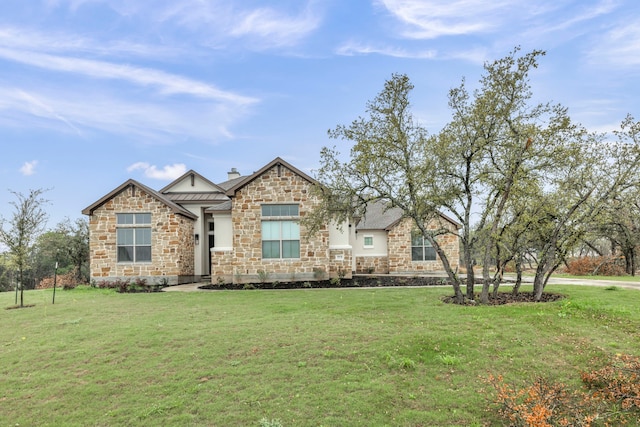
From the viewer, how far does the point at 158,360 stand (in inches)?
310

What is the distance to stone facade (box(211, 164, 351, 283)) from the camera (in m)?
20.5

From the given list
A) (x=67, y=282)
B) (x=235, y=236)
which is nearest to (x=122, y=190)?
(x=235, y=236)

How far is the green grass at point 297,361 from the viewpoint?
5.92 meters

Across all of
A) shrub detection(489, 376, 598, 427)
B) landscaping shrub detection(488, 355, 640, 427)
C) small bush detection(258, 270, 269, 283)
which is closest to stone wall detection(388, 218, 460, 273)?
small bush detection(258, 270, 269, 283)

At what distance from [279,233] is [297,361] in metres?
13.5

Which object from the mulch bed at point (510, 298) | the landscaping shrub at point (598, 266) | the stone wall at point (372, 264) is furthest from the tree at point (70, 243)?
the landscaping shrub at point (598, 266)

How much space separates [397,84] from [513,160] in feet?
14.8

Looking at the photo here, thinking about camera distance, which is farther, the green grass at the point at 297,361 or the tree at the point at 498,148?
the tree at the point at 498,148

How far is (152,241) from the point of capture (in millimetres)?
21250

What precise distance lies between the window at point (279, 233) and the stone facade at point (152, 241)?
4.93 metres

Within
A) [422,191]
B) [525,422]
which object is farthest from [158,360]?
[422,191]

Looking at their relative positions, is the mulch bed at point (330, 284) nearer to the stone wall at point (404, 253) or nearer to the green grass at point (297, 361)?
the stone wall at point (404, 253)

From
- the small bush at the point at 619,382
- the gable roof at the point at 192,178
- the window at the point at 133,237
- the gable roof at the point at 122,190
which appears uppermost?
the gable roof at the point at 192,178

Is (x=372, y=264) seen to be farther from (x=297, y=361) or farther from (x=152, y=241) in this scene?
(x=297, y=361)
